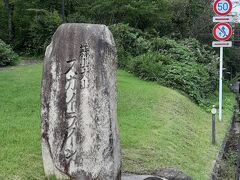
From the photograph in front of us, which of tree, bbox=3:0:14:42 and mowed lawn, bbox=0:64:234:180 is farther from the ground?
tree, bbox=3:0:14:42

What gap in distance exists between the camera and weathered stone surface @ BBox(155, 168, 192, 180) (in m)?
5.67

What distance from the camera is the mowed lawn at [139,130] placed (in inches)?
240

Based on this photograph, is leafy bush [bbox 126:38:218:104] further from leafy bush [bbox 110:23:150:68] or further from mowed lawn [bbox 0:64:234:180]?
mowed lawn [bbox 0:64:234:180]

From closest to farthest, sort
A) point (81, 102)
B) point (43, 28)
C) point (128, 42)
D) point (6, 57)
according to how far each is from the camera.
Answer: point (81, 102)
point (6, 57)
point (128, 42)
point (43, 28)

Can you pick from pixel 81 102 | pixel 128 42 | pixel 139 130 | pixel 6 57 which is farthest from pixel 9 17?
pixel 81 102

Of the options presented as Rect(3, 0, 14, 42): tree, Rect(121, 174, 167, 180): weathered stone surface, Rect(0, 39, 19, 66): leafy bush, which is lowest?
Rect(121, 174, 167, 180): weathered stone surface

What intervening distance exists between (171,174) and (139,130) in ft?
7.91

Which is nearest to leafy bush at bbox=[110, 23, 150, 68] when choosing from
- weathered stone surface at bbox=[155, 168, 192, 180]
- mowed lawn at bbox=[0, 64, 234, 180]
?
mowed lawn at bbox=[0, 64, 234, 180]

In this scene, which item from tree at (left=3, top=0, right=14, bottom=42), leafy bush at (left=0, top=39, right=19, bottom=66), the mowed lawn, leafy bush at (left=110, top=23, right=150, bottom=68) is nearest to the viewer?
the mowed lawn

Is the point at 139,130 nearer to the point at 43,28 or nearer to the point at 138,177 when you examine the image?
the point at 138,177

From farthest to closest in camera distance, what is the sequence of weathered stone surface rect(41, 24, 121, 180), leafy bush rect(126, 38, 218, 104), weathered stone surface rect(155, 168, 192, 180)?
leafy bush rect(126, 38, 218, 104)
weathered stone surface rect(155, 168, 192, 180)
weathered stone surface rect(41, 24, 121, 180)

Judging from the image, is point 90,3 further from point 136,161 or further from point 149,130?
point 136,161

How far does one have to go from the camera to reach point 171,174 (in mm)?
5746

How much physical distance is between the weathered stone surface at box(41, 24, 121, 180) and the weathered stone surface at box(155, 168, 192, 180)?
1.20m
